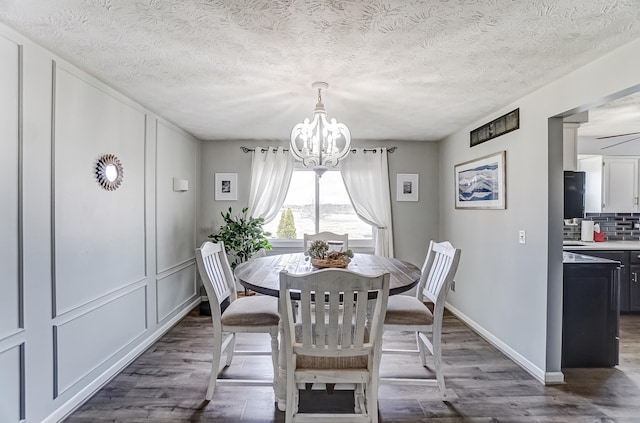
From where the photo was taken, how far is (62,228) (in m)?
1.99

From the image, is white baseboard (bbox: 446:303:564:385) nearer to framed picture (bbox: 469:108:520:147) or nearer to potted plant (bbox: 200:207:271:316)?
framed picture (bbox: 469:108:520:147)

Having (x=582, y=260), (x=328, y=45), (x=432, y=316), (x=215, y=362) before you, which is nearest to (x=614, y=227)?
(x=582, y=260)

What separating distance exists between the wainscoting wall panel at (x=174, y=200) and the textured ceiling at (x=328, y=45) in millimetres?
668

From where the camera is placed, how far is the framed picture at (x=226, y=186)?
14.3ft

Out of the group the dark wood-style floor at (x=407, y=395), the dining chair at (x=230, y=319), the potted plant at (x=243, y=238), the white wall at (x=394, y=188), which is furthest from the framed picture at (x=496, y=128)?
the potted plant at (x=243, y=238)

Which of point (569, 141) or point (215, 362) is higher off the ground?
point (569, 141)

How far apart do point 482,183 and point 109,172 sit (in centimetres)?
336

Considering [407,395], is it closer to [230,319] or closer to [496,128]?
[230,319]

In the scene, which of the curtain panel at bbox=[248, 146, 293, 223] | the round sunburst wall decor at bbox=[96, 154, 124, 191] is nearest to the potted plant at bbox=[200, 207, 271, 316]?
the curtain panel at bbox=[248, 146, 293, 223]

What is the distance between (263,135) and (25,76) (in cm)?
250

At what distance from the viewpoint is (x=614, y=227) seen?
4.35m

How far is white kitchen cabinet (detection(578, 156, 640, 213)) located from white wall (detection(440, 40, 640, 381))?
211 centimetres

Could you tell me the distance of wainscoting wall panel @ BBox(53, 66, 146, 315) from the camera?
6.52 ft

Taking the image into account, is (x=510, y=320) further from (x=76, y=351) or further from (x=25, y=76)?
(x=25, y=76)
